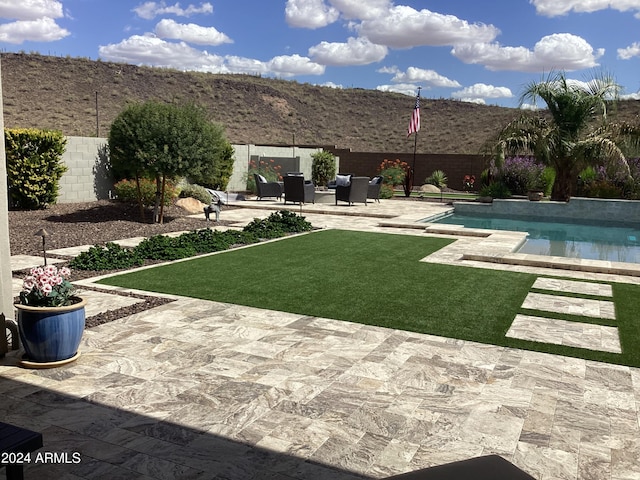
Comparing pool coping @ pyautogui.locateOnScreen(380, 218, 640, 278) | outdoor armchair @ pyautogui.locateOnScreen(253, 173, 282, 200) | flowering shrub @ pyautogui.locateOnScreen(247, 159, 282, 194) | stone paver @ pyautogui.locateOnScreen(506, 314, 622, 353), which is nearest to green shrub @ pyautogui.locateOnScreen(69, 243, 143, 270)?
pool coping @ pyautogui.locateOnScreen(380, 218, 640, 278)

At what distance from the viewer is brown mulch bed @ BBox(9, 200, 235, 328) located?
31.3 feet

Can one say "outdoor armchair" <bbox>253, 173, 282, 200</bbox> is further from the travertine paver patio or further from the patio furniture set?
the travertine paver patio

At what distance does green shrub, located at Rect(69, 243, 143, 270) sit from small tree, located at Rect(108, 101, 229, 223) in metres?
3.50

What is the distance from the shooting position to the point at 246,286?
6.91m

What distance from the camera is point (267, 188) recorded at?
19047mm

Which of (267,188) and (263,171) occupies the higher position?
(263,171)

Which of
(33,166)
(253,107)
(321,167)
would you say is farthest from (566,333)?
(253,107)

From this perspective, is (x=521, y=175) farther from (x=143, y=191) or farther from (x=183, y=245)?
(x=183, y=245)

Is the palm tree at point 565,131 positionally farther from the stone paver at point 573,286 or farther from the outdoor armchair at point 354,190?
the stone paver at point 573,286

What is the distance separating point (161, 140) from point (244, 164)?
10.1 metres

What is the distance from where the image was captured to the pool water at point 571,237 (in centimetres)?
1109

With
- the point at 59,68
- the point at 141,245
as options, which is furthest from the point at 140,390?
the point at 59,68

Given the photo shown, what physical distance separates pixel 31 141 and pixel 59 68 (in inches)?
1475

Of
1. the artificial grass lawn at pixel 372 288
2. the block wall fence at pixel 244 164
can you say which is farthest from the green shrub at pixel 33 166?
the artificial grass lawn at pixel 372 288
